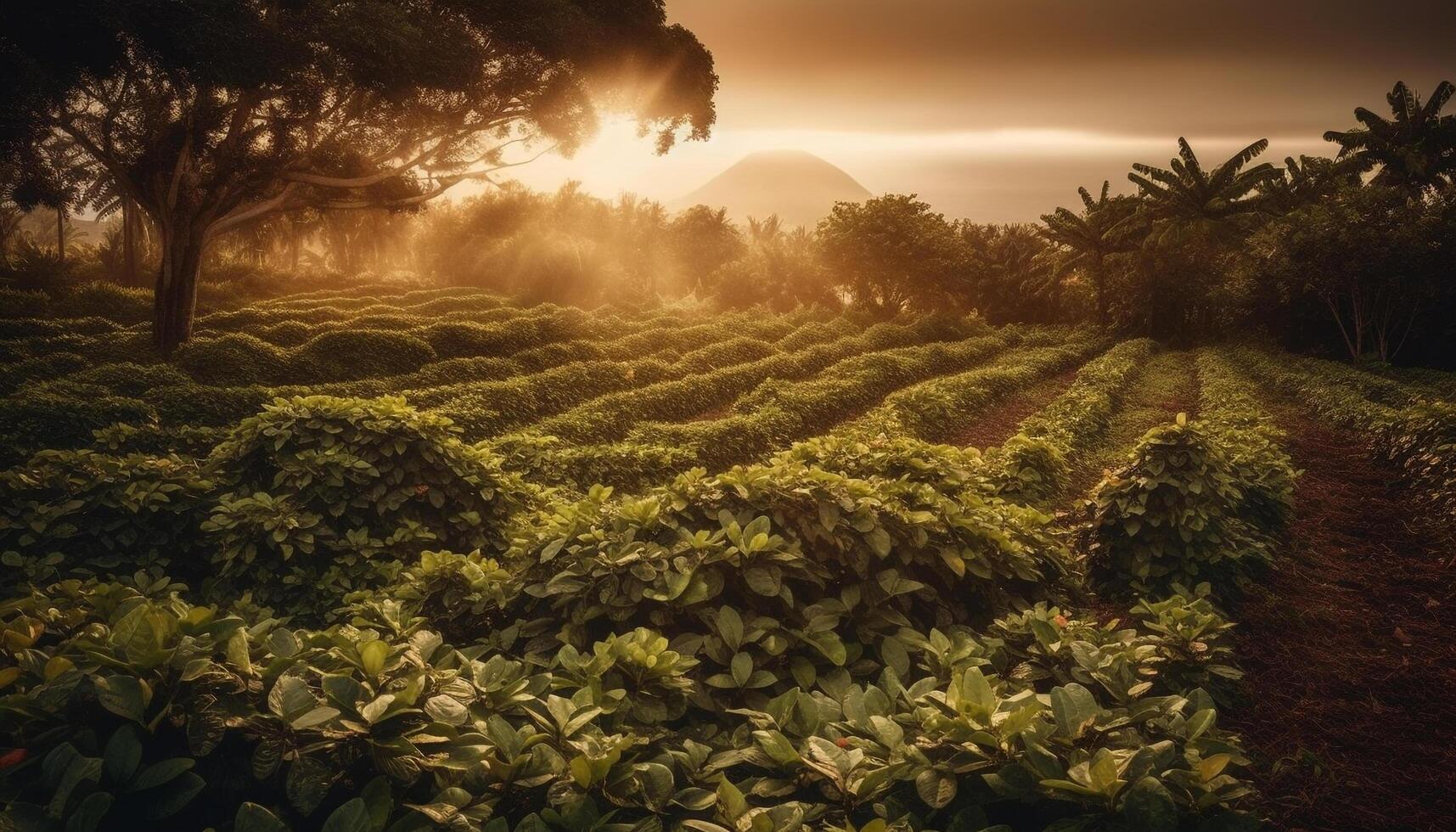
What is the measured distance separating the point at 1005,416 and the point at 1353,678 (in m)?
14.6

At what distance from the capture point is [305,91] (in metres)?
16.9

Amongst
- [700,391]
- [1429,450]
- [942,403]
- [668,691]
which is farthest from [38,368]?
[1429,450]

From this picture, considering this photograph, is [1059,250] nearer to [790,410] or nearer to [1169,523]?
[790,410]

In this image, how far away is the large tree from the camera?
44.3ft

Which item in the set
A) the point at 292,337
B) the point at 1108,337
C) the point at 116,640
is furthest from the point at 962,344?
the point at 116,640

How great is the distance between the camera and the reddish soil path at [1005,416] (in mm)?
16156

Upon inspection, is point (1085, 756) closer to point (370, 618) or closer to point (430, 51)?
point (370, 618)

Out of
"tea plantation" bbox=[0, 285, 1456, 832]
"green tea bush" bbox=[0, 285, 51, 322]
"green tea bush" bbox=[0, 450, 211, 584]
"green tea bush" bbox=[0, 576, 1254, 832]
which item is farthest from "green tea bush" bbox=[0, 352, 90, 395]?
"green tea bush" bbox=[0, 576, 1254, 832]

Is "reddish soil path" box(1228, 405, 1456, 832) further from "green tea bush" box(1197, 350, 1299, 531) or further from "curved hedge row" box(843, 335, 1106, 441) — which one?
"curved hedge row" box(843, 335, 1106, 441)

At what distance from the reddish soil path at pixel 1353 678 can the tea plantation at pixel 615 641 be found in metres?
0.20

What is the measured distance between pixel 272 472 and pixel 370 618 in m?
3.34

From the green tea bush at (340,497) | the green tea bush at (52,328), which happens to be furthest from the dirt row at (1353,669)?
the green tea bush at (52,328)

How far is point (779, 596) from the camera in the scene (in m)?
3.09

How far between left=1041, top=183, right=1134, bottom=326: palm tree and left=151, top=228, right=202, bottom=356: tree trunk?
50.8 metres
